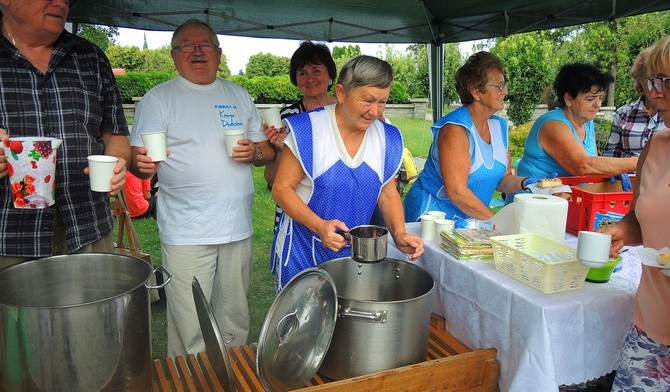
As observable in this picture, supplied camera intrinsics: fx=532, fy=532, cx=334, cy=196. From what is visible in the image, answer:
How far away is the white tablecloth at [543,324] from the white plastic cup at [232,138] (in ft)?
3.98

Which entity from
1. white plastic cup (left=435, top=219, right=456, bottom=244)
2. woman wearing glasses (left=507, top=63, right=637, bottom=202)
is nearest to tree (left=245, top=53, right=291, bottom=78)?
woman wearing glasses (left=507, top=63, right=637, bottom=202)

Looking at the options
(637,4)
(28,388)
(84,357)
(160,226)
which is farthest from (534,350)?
(637,4)

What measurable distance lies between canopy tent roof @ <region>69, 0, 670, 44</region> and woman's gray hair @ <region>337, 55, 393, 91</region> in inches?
109

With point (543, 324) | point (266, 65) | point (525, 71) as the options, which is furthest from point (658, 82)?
point (266, 65)

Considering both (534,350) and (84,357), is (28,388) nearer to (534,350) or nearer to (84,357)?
(84,357)

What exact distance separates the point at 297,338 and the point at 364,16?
421cm

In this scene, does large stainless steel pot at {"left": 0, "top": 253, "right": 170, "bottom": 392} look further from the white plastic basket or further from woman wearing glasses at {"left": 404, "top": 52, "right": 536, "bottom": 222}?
woman wearing glasses at {"left": 404, "top": 52, "right": 536, "bottom": 222}

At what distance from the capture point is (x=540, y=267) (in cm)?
179

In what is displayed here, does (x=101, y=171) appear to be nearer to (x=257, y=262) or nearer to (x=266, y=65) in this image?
(x=257, y=262)

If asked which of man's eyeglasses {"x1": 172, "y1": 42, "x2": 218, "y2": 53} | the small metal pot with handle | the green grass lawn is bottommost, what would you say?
the green grass lawn

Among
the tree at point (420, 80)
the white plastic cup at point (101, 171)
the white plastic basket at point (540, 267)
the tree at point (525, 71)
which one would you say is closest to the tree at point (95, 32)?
the white plastic cup at point (101, 171)

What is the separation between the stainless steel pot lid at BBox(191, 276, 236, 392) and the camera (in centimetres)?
145

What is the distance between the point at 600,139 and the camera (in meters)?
10.9

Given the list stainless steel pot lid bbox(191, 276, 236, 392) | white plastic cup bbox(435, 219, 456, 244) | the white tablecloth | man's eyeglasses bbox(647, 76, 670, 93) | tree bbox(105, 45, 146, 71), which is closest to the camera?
stainless steel pot lid bbox(191, 276, 236, 392)
